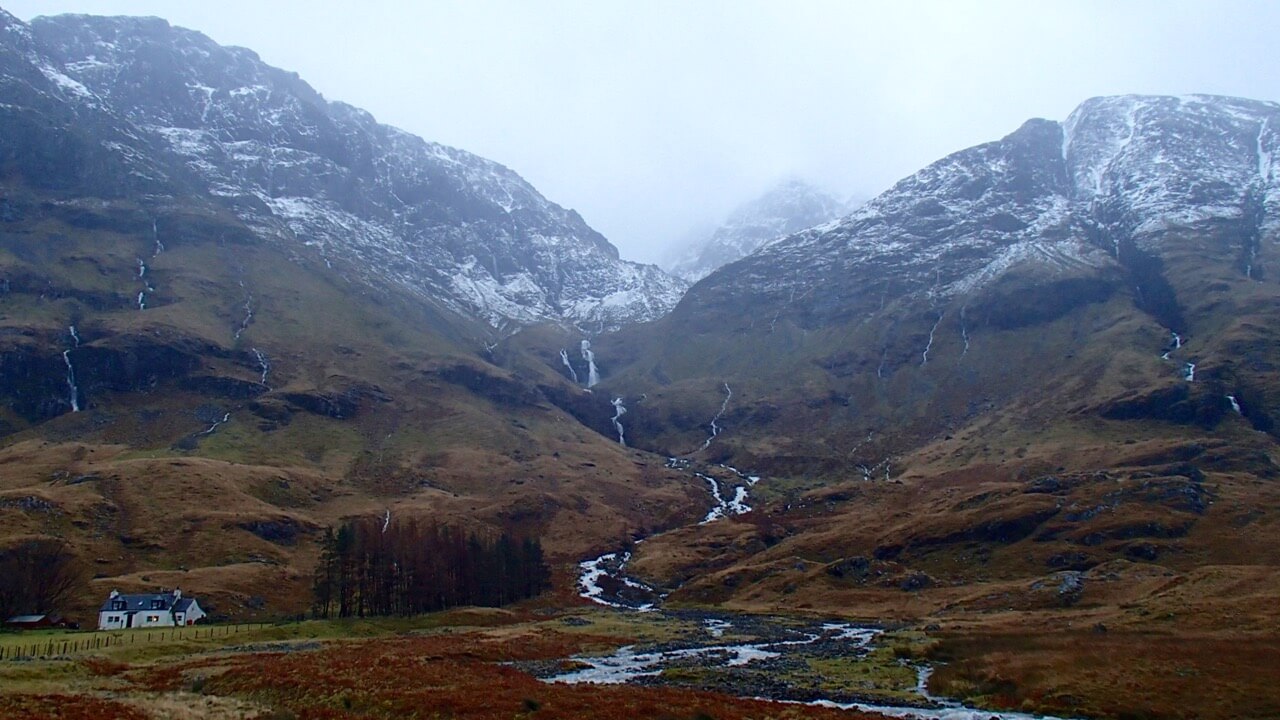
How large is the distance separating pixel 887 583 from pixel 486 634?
236ft

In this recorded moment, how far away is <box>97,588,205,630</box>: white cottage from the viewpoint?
10394 centimetres

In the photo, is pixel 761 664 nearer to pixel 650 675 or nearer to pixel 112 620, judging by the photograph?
pixel 650 675

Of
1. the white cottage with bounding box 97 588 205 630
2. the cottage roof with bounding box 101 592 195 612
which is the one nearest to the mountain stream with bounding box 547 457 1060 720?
the white cottage with bounding box 97 588 205 630

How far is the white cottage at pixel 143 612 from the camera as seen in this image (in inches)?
4092

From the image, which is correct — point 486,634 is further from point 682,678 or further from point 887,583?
point 887,583

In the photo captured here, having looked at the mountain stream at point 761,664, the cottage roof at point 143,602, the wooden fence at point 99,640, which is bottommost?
the mountain stream at point 761,664

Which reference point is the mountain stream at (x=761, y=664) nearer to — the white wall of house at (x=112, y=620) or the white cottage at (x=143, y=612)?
the white cottage at (x=143, y=612)

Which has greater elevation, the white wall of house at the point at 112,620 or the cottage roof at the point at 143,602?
the cottage roof at the point at 143,602

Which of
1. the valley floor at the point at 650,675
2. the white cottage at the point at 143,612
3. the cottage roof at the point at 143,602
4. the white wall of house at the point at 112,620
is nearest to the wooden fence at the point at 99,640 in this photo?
the valley floor at the point at 650,675

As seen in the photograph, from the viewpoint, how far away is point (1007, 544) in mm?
140500

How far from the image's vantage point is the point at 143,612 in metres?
105

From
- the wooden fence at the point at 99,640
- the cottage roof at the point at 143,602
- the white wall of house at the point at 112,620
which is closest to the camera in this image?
the wooden fence at the point at 99,640

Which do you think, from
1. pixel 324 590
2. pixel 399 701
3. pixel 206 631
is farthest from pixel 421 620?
pixel 399 701

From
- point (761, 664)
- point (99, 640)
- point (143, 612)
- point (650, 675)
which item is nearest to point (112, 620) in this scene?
point (143, 612)
